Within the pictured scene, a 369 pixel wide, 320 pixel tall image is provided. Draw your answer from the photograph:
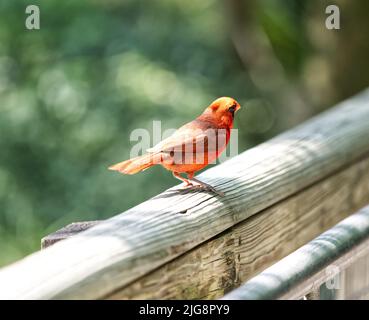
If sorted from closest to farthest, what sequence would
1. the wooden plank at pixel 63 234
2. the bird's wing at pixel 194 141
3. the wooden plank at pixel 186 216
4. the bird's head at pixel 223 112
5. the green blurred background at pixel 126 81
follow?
the wooden plank at pixel 186 216, the wooden plank at pixel 63 234, the bird's wing at pixel 194 141, the bird's head at pixel 223 112, the green blurred background at pixel 126 81

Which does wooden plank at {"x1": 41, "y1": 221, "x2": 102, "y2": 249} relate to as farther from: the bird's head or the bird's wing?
the bird's head

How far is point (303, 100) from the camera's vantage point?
5.18 m

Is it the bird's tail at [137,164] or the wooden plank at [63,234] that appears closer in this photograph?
the wooden plank at [63,234]

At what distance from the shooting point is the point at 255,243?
1.78 metres

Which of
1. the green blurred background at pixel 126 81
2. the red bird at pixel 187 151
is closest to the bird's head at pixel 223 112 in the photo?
the red bird at pixel 187 151

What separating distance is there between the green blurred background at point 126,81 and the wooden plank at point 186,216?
8.82 ft

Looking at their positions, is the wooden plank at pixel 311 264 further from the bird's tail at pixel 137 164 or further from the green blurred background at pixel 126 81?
the green blurred background at pixel 126 81

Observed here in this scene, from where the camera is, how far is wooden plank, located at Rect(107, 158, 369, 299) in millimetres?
1459

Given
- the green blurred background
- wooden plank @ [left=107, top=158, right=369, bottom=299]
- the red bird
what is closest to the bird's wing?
the red bird

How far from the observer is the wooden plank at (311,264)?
49.9 inches

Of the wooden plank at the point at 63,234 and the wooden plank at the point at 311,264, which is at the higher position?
the wooden plank at the point at 311,264

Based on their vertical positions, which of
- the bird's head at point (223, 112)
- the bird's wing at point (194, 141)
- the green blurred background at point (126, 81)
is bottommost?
the green blurred background at point (126, 81)

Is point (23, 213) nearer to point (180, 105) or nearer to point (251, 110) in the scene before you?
point (180, 105)
